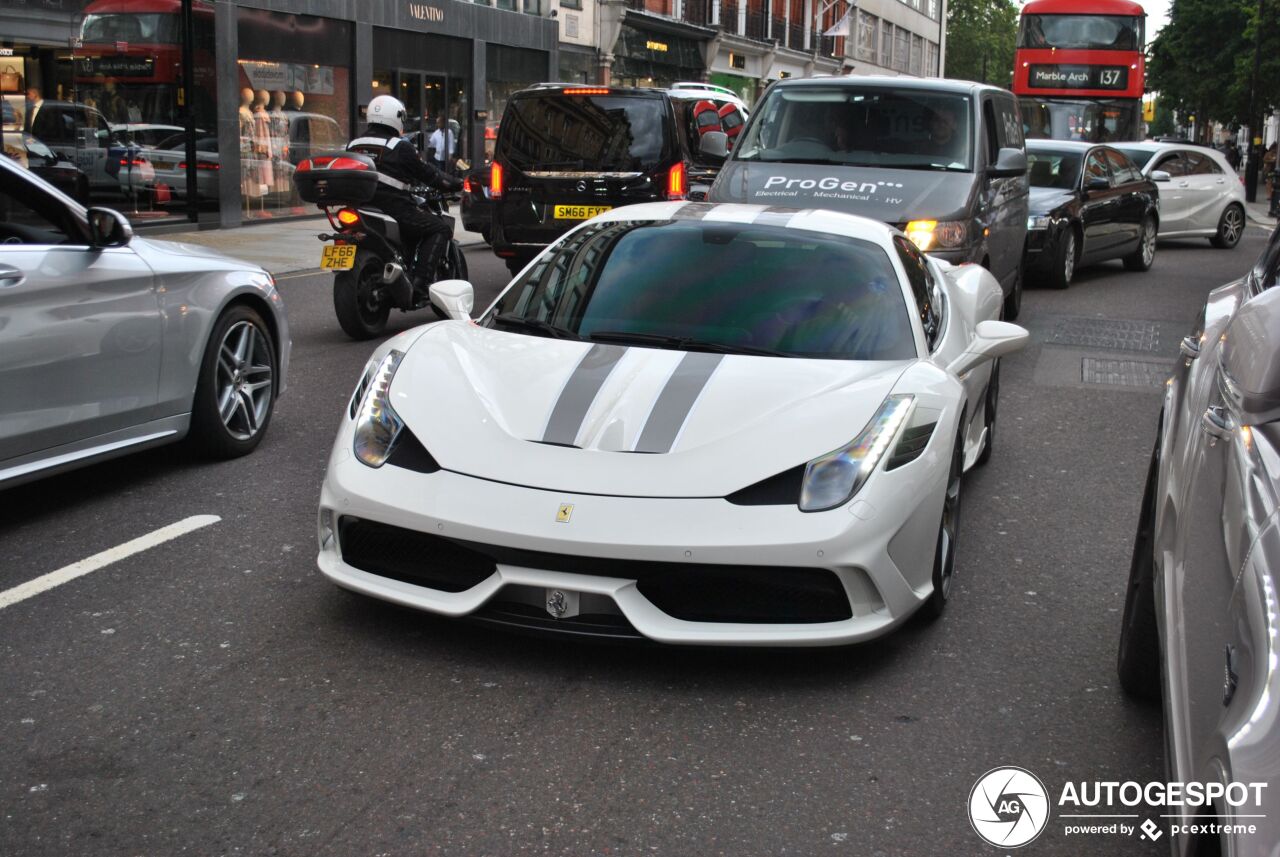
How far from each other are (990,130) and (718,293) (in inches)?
264

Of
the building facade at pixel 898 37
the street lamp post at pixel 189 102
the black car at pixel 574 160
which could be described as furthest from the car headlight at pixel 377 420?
the building facade at pixel 898 37

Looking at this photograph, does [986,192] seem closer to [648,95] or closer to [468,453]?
[648,95]

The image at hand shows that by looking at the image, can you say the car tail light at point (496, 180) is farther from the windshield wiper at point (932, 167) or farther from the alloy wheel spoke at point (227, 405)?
the alloy wheel spoke at point (227, 405)

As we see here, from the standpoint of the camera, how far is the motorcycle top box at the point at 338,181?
33.3 feet

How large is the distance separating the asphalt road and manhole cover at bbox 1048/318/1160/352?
231 inches

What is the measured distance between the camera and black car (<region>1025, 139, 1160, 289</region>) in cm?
1475

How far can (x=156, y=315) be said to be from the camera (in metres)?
6.02

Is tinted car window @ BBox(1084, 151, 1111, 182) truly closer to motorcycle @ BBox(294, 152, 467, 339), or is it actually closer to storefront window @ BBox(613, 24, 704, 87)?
motorcycle @ BBox(294, 152, 467, 339)

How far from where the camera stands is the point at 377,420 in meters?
4.62

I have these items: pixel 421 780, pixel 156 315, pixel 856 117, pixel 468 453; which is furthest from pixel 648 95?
pixel 421 780

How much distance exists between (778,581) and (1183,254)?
1773 cm

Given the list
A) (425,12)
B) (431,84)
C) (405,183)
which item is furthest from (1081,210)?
(431,84)

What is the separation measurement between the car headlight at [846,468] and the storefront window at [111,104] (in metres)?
15.0

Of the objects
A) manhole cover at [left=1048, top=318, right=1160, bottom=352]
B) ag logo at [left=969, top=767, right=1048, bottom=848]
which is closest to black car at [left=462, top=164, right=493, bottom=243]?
manhole cover at [left=1048, top=318, right=1160, bottom=352]
